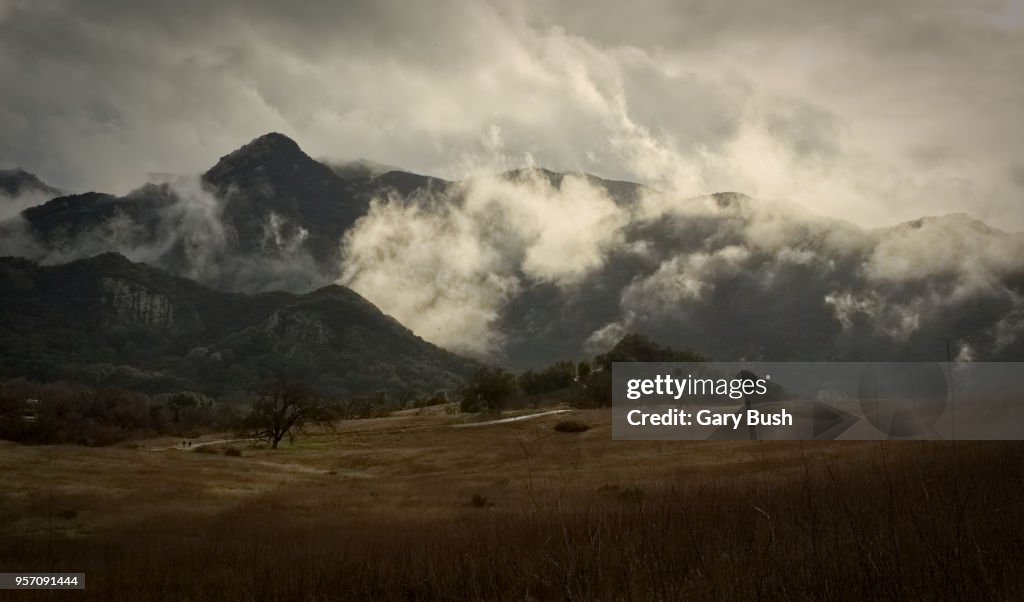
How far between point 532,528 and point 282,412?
80.5 m

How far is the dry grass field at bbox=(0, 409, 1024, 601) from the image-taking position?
7906 millimetres

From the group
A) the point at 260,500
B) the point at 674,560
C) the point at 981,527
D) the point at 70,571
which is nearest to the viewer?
the point at 981,527

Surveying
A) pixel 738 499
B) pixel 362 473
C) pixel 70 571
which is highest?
pixel 738 499

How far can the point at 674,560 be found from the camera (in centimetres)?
1045

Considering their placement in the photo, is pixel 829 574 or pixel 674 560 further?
pixel 674 560

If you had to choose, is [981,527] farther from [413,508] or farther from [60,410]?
[60,410]

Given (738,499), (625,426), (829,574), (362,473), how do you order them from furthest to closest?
(625,426) < (362,473) < (738,499) < (829,574)

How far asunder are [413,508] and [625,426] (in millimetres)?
51752

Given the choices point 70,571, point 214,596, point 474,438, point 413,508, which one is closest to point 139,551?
point 70,571
